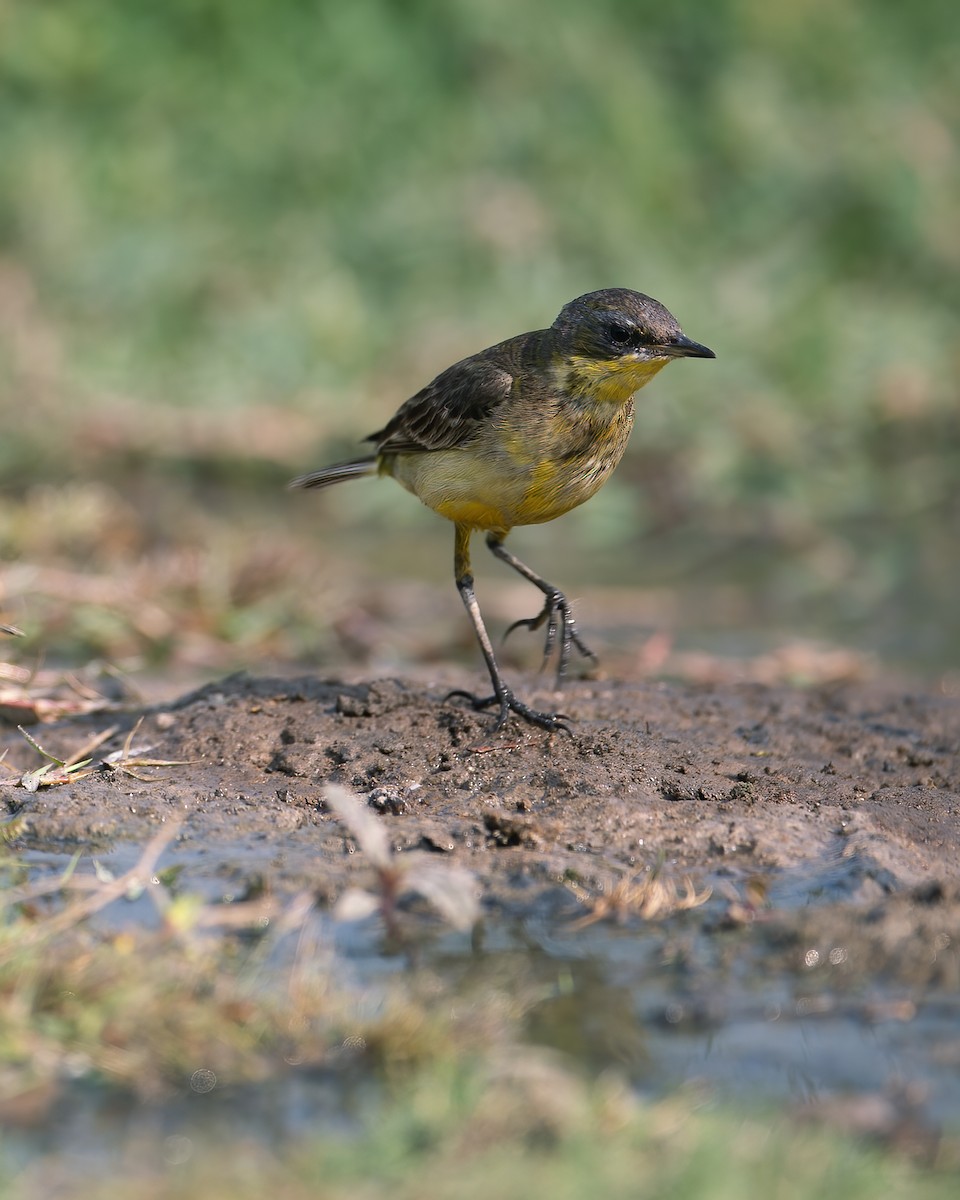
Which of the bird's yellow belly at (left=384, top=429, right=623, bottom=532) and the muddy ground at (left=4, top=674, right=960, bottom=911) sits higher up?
the bird's yellow belly at (left=384, top=429, right=623, bottom=532)

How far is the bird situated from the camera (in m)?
5.29

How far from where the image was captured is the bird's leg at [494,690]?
5.09 metres

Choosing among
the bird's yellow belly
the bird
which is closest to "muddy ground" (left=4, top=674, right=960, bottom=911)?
the bird

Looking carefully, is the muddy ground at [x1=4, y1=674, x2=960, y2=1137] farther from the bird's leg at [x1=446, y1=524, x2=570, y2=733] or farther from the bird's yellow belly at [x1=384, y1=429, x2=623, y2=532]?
the bird's yellow belly at [x1=384, y1=429, x2=623, y2=532]

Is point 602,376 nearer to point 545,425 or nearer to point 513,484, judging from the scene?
point 545,425

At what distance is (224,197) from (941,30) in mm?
6595

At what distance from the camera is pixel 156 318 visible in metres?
11.6

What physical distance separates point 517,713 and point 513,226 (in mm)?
7816

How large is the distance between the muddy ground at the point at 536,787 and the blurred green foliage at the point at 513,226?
395cm

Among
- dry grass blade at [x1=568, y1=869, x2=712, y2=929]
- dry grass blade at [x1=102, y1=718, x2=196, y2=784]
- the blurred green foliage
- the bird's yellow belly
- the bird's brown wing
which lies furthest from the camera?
the blurred green foliage

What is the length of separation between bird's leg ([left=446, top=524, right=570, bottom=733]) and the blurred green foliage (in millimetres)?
3560

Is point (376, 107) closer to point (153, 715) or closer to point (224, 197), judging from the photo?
point (224, 197)

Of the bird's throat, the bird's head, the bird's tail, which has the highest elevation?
the bird's head

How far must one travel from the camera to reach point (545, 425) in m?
5.31
